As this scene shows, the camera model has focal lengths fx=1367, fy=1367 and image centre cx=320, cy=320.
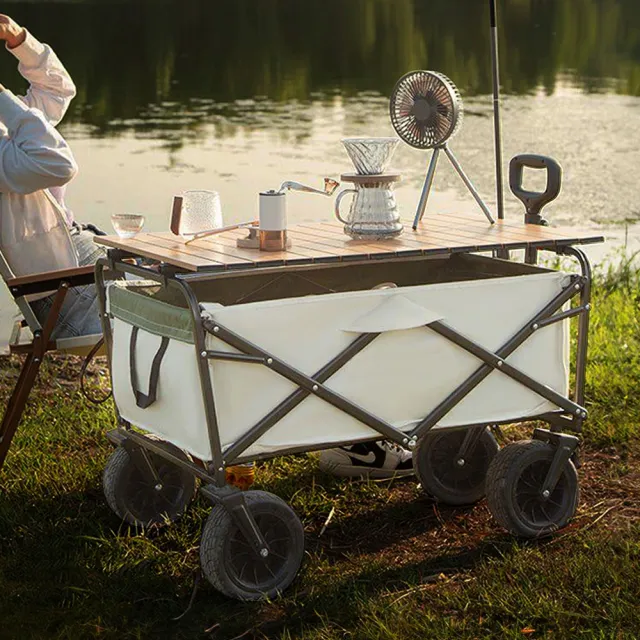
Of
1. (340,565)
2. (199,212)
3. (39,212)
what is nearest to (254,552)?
(340,565)

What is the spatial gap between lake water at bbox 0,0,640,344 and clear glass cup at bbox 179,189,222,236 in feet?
13.5

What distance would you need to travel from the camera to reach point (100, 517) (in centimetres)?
364

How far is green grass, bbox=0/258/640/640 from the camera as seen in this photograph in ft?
9.93

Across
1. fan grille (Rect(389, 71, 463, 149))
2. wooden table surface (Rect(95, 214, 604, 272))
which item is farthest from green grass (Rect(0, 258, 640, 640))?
fan grille (Rect(389, 71, 463, 149))

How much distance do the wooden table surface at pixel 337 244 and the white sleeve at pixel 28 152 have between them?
1.09ft

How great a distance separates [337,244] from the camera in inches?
131

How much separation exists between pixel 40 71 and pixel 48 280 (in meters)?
0.99

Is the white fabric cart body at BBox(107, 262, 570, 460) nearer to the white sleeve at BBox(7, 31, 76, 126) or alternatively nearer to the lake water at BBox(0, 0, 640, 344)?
the white sleeve at BBox(7, 31, 76, 126)

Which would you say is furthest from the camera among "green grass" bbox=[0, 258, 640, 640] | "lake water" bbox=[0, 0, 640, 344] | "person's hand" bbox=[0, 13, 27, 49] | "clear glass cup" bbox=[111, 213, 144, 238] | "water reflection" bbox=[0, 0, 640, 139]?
"water reflection" bbox=[0, 0, 640, 139]

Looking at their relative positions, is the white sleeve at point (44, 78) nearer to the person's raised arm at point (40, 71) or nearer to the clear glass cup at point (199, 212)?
the person's raised arm at point (40, 71)

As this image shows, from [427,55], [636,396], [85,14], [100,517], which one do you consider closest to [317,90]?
[427,55]

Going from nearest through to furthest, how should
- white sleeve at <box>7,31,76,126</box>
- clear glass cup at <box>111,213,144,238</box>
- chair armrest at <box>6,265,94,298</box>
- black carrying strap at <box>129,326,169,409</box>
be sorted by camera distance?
black carrying strap at <box>129,326,169,409</box> < clear glass cup at <box>111,213,144,238</box> < chair armrest at <box>6,265,94,298</box> < white sleeve at <box>7,31,76,126</box>

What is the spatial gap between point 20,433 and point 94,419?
0.81 feet

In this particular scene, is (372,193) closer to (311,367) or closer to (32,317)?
(311,367)
